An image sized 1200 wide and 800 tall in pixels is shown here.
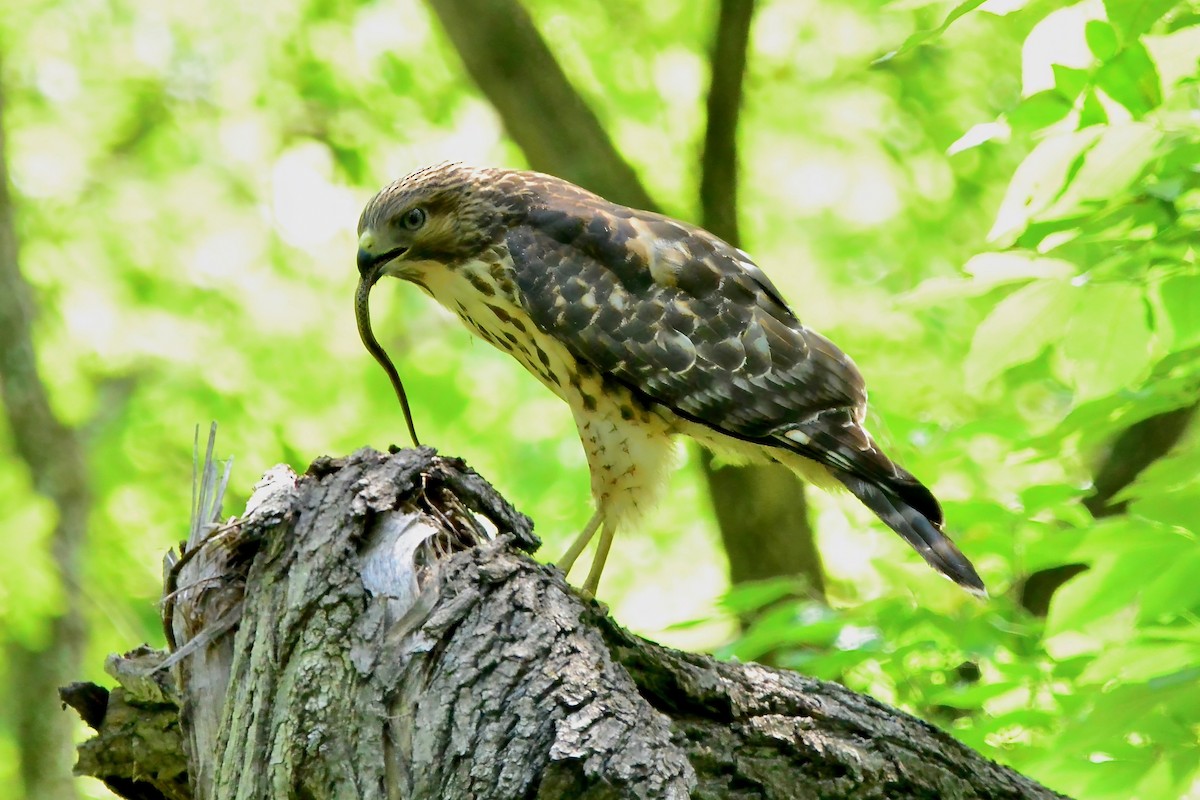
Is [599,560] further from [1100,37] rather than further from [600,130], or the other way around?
[600,130]

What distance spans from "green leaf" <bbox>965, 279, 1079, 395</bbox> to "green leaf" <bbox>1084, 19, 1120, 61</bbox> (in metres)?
0.55

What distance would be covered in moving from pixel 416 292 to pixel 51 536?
12.6ft

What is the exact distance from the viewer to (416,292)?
9930 mm

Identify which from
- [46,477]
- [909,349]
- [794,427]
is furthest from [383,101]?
[794,427]

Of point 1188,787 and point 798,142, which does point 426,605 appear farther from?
point 798,142

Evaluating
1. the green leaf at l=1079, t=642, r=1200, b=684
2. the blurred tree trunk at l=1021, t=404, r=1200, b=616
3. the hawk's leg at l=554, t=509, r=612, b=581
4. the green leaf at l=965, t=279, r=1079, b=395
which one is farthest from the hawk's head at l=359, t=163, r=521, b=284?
the blurred tree trunk at l=1021, t=404, r=1200, b=616

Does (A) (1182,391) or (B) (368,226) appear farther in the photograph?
(B) (368,226)

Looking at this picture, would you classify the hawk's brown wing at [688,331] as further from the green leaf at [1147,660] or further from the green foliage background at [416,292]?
the green leaf at [1147,660]

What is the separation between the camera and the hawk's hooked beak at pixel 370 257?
12.7 ft

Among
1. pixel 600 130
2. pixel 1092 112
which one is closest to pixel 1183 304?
pixel 1092 112

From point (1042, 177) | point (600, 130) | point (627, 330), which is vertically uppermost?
point (600, 130)

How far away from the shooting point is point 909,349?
6.95 metres

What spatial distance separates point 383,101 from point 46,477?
3398 mm

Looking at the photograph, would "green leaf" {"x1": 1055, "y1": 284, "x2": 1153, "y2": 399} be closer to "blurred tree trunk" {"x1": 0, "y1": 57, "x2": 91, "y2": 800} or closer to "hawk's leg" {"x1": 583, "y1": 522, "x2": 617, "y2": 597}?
"hawk's leg" {"x1": 583, "y1": 522, "x2": 617, "y2": 597}
